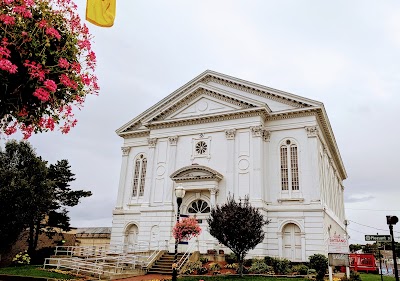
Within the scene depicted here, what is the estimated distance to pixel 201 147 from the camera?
3173cm

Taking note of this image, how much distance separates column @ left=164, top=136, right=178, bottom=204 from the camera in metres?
31.3

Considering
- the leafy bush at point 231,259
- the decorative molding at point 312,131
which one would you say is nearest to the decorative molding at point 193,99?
the decorative molding at point 312,131

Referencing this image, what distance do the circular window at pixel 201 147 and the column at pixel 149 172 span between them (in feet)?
15.1

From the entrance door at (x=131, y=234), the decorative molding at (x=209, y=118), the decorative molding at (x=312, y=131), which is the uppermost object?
the decorative molding at (x=209, y=118)

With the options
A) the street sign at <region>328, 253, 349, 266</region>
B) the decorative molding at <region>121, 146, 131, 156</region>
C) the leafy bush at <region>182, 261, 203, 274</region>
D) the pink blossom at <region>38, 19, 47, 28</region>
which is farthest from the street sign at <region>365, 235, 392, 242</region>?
the decorative molding at <region>121, 146, 131, 156</region>

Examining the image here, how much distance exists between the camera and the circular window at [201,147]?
104ft

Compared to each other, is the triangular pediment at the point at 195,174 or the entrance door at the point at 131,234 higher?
the triangular pediment at the point at 195,174

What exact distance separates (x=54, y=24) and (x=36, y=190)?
3108 centimetres

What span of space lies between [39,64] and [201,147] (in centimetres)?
2595

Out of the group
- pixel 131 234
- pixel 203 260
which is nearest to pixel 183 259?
pixel 203 260

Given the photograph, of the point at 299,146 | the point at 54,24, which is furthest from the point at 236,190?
the point at 54,24

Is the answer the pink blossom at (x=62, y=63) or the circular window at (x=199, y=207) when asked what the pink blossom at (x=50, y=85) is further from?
the circular window at (x=199, y=207)

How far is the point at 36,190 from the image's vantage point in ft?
112

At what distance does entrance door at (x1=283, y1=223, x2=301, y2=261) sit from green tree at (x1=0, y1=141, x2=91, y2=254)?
2205cm
